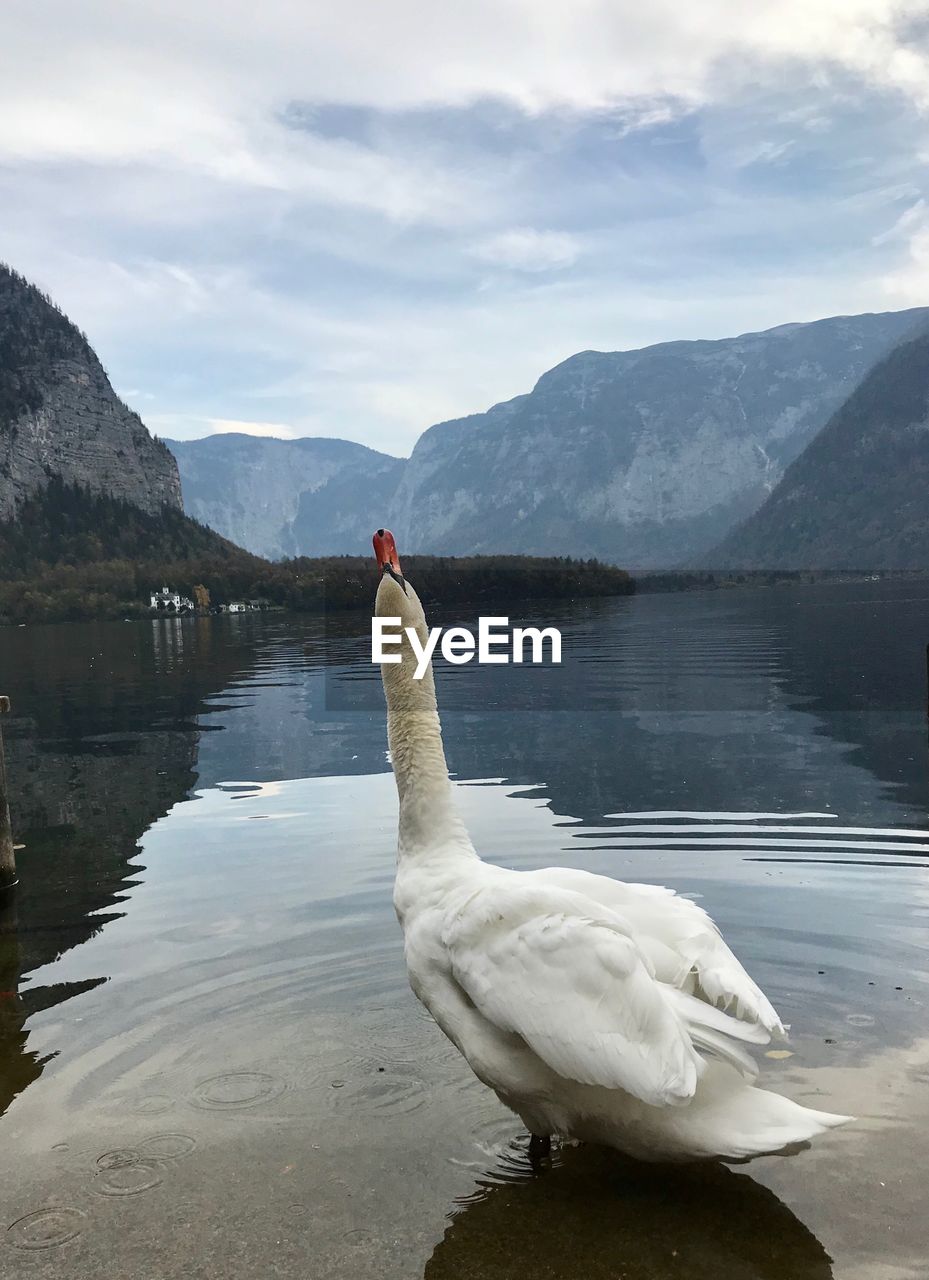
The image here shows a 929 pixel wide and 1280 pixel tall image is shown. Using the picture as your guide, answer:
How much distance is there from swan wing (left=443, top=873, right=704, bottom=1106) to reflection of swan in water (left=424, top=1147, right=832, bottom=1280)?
975mm

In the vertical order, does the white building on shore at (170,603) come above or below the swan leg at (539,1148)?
above

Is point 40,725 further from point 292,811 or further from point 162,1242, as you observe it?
point 162,1242

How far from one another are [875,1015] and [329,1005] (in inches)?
173

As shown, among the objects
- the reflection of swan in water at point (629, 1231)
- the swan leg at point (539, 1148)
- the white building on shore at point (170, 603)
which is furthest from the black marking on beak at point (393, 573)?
the white building on shore at point (170, 603)

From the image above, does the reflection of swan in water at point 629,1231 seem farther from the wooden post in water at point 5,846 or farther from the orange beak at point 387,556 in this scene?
the wooden post in water at point 5,846

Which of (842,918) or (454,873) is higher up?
(454,873)

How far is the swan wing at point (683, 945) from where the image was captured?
18.5 ft

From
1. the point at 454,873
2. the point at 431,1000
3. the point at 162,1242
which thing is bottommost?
the point at 162,1242

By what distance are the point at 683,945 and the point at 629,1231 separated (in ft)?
5.01

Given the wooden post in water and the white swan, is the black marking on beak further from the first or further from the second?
the wooden post in water

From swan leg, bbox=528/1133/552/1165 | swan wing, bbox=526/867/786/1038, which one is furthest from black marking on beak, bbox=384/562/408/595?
swan leg, bbox=528/1133/552/1165

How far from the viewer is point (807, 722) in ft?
92.9

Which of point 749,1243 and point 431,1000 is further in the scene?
point 431,1000

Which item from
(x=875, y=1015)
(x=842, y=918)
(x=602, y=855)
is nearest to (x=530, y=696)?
(x=602, y=855)
